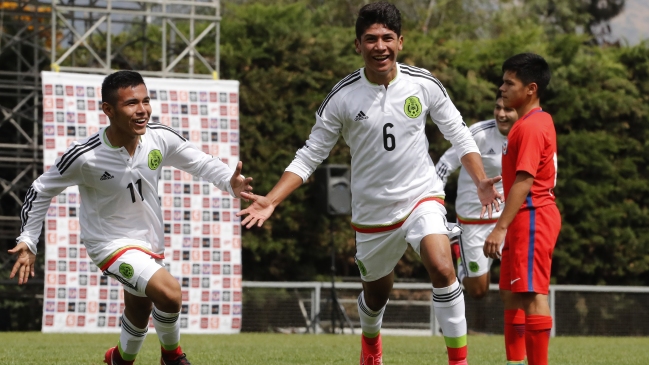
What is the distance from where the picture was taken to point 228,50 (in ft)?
61.7

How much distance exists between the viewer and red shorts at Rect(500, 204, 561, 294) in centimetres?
686

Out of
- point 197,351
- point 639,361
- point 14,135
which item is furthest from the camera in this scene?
point 14,135

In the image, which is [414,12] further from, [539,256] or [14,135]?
[539,256]

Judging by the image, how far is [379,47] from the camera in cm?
732

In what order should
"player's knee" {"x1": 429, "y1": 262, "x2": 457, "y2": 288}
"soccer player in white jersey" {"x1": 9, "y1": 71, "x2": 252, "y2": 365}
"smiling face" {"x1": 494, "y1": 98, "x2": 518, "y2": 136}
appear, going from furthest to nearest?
1. "smiling face" {"x1": 494, "y1": 98, "x2": 518, "y2": 136}
2. "soccer player in white jersey" {"x1": 9, "y1": 71, "x2": 252, "y2": 365}
3. "player's knee" {"x1": 429, "y1": 262, "x2": 457, "y2": 288}

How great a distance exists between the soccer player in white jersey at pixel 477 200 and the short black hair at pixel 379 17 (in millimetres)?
3742

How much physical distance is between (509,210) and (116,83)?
2922mm

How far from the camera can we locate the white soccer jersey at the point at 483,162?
11.1 m

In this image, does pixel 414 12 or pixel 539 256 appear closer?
pixel 539 256

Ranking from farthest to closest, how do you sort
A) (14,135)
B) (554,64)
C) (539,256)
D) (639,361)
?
1. (554,64)
2. (14,135)
3. (639,361)
4. (539,256)

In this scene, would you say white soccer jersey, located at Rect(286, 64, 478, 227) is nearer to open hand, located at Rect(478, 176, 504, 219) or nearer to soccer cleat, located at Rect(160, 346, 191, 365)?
open hand, located at Rect(478, 176, 504, 219)

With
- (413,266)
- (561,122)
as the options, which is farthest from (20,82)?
(561,122)

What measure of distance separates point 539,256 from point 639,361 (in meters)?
3.91

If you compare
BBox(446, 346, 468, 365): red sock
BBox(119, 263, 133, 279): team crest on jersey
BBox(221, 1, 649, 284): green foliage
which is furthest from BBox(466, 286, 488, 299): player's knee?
BBox(221, 1, 649, 284): green foliage
